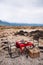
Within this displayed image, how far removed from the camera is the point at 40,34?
915 inches

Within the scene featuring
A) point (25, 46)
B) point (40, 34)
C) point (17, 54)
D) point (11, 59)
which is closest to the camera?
point (11, 59)

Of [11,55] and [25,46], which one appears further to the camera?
[25,46]

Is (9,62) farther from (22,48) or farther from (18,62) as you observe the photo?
(22,48)

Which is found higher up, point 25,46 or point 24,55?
point 25,46

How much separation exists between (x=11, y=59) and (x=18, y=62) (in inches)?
38.7

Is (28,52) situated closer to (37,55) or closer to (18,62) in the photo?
(37,55)

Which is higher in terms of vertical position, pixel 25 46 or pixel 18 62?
pixel 25 46

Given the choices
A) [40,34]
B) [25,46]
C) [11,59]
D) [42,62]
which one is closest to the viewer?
[42,62]

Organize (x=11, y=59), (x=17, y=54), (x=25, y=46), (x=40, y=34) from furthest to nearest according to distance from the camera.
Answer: (x=40, y=34) → (x=25, y=46) → (x=17, y=54) → (x=11, y=59)

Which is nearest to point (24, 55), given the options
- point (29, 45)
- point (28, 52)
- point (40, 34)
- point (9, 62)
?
point (28, 52)

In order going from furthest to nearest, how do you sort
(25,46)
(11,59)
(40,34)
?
(40,34) → (25,46) → (11,59)

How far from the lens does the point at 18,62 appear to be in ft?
35.8

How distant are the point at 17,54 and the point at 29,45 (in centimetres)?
189

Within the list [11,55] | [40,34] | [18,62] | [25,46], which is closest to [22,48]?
[25,46]
